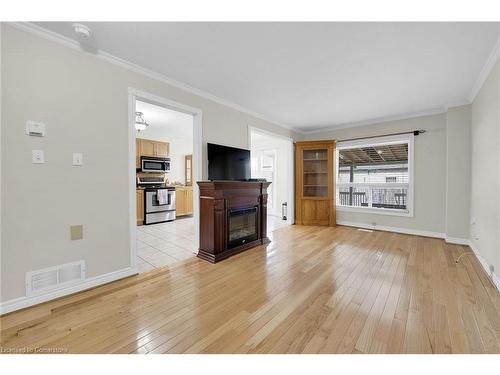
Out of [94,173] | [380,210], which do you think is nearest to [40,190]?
[94,173]

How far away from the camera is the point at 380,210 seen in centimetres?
450

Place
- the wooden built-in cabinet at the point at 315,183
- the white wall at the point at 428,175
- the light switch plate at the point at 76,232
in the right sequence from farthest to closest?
the wooden built-in cabinet at the point at 315,183
the white wall at the point at 428,175
the light switch plate at the point at 76,232

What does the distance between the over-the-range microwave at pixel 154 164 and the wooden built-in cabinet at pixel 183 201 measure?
0.73 meters

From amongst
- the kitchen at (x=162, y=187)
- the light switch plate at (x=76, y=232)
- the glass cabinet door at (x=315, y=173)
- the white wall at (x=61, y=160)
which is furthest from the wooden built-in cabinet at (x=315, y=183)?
the light switch plate at (x=76, y=232)

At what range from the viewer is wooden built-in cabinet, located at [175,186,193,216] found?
6328 millimetres

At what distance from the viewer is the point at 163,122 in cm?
489

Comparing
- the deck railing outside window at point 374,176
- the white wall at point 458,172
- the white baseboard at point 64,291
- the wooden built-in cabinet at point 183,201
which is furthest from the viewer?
the wooden built-in cabinet at point 183,201

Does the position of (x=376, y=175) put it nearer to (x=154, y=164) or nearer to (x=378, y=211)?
(x=378, y=211)

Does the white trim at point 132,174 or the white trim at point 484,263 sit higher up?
the white trim at point 132,174

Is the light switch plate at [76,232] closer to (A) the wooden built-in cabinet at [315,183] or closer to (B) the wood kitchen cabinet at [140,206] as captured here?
(B) the wood kitchen cabinet at [140,206]

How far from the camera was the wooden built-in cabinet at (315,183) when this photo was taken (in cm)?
491
